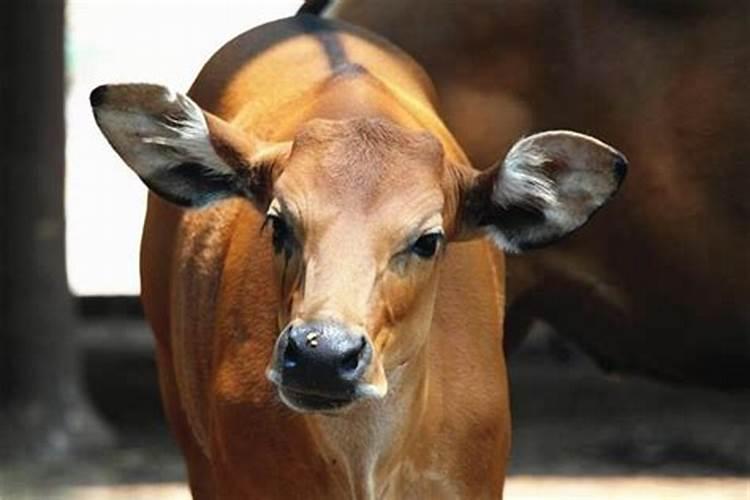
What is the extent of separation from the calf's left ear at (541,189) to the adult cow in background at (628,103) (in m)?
1.48

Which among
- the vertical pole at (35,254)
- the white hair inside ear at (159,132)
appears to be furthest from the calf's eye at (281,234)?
the vertical pole at (35,254)

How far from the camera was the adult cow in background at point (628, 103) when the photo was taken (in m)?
6.82

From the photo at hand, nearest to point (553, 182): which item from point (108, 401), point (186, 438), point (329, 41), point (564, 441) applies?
point (329, 41)

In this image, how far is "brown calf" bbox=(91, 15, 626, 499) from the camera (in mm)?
4930

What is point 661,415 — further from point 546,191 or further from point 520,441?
point 546,191

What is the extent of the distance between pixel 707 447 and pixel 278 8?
10.1ft

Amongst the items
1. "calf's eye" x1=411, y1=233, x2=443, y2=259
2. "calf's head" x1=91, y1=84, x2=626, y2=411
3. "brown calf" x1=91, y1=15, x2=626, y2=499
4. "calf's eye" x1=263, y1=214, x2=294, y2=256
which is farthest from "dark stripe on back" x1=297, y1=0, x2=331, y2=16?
"calf's eye" x1=411, y1=233, x2=443, y2=259

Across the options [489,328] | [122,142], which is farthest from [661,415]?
[122,142]

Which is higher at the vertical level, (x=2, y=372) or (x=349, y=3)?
(x=349, y=3)

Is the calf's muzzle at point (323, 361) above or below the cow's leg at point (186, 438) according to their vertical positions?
above

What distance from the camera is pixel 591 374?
1173 cm

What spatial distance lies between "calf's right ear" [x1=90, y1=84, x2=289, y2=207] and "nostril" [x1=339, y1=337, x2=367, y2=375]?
70 cm

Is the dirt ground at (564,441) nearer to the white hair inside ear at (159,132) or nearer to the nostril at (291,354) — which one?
the white hair inside ear at (159,132)

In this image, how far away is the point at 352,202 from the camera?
5.01m
